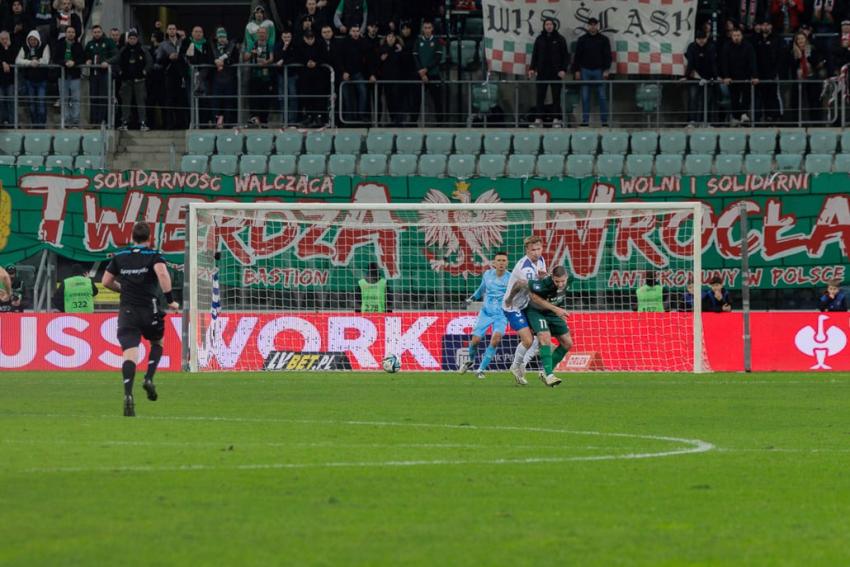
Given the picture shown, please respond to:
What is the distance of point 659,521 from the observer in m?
9.09

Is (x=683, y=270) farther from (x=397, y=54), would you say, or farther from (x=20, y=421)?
(x=20, y=421)

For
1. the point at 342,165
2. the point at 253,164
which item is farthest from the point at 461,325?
the point at 253,164

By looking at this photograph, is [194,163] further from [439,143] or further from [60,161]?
[439,143]

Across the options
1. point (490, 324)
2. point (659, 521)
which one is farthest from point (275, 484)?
point (490, 324)

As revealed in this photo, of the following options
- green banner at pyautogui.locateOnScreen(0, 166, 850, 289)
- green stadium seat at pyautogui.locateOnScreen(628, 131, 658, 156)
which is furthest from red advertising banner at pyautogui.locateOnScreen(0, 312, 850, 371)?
green stadium seat at pyautogui.locateOnScreen(628, 131, 658, 156)

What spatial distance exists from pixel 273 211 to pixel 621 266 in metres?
6.01

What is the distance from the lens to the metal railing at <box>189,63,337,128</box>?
31703mm

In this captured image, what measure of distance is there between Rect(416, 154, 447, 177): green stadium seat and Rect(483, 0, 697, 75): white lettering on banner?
87.8 inches

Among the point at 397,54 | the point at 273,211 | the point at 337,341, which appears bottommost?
the point at 337,341

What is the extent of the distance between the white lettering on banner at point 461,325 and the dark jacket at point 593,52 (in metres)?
6.51

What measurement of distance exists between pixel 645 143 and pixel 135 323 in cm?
1662

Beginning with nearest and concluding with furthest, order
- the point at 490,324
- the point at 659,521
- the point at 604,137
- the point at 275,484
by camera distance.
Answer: the point at 659,521
the point at 275,484
the point at 490,324
the point at 604,137

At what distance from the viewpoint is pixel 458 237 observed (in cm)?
2895

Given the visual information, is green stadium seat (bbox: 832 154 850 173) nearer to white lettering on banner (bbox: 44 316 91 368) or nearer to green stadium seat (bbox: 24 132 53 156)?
white lettering on banner (bbox: 44 316 91 368)
